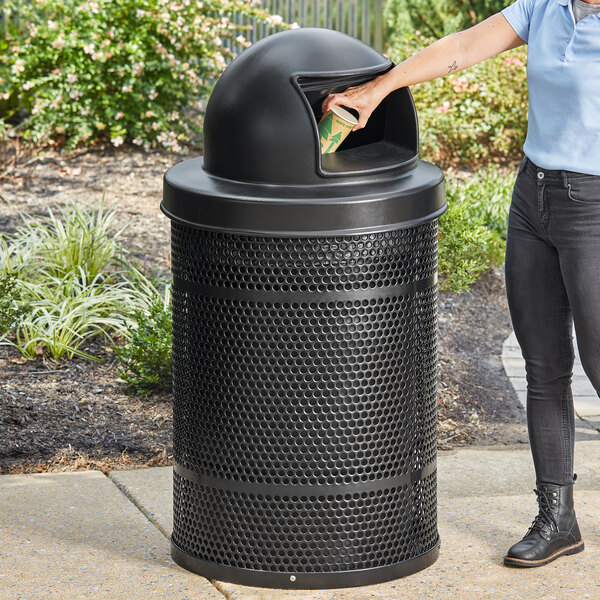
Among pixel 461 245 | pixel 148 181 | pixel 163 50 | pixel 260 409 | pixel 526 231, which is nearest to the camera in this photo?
pixel 260 409

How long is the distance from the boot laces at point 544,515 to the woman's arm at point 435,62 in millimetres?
1324

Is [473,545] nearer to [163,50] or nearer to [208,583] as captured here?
[208,583]

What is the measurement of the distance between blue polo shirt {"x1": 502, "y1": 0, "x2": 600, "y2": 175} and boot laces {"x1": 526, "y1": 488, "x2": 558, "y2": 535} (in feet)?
3.49

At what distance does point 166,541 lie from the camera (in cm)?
356

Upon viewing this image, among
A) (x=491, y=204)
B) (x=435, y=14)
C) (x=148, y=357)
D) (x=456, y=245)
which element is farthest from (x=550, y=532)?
(x=435, y=14)

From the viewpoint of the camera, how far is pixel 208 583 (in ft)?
10.7

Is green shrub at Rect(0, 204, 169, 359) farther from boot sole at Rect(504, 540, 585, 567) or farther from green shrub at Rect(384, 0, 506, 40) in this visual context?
green shrub at Rect(384, 0, 506, 40)

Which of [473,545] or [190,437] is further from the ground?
[190,437]

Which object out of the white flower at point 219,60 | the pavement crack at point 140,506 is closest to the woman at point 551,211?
the pavement crack at point 140,506

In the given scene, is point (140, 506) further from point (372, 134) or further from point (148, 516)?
point (372, 134)

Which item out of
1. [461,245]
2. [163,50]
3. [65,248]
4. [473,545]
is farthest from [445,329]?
[163,50]

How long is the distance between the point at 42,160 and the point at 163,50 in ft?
4.47

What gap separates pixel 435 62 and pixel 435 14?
9287 mm

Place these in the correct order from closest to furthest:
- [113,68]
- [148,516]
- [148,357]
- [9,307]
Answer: [148,516]
[148,357]
[9,307]
[113,68]
